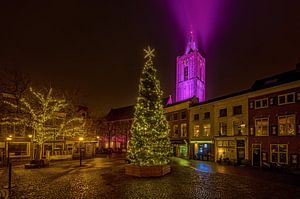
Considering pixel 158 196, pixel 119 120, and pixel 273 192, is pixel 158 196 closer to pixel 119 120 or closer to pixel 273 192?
pixel 273 192

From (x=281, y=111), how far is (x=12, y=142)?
36998 millimetres

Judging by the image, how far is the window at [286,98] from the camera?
82.7 feet

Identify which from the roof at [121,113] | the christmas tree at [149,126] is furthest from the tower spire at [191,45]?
the christmas tree at [149,126]

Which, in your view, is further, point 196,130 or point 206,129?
point 196,130

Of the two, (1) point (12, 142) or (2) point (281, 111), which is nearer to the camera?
(2) point (281, 111)

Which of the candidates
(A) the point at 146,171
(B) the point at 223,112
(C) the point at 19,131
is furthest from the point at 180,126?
(A) the point at 146,171

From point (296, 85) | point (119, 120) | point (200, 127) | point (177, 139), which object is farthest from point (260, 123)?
point (119, 120)

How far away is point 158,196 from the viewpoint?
1252cm

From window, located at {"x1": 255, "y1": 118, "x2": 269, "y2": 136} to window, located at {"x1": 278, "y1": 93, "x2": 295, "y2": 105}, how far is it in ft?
8.29

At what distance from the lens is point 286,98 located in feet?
84.6

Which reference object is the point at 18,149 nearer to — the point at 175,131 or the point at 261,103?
the point at 175,131

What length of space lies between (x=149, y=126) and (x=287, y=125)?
48.8ft

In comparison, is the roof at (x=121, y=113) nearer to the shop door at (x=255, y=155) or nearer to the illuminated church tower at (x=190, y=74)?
the illuminated church tower at (x=190, y=74)

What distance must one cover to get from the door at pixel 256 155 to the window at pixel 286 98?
570cm
